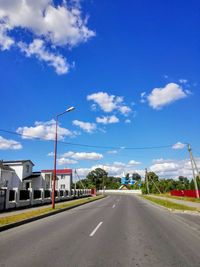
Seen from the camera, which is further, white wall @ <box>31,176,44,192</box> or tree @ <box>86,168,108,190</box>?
tree @ <box>86,168,108,190</box>

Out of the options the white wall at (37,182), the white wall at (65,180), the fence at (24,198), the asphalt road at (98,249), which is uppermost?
the white wall at (65,180)

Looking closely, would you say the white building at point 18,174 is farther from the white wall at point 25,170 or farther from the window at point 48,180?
the window at point 48,180

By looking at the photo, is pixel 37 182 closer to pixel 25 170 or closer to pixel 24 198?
pixel 25 170

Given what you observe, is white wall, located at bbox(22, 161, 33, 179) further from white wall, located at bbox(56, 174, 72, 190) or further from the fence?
the fence

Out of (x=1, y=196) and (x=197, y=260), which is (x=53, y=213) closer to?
(x=1, y=196)

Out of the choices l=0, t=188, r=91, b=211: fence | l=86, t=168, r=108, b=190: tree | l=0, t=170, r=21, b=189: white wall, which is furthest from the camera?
l=86, t=168, r=108, b=190: tree

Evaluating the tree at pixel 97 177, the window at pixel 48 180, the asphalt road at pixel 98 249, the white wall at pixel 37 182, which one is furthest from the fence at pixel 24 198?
the tree at pixel 97 177

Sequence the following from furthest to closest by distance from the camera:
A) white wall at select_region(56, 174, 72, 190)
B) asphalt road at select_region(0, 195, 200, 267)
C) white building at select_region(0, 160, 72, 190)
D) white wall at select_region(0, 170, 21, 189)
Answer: white wall at select_region(56, 174, 72, 190) → white building at select_region(0, 160, 72, 190) → white wall at select_region(0, 170, 21, 189) → asphalt road at select_region(0, 195, 200, 267)

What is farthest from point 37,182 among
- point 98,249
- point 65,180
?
point 98,249

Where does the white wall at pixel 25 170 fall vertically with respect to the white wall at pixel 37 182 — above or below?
above

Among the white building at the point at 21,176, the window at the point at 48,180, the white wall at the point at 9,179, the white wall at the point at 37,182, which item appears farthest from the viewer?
the window at the point at 48,180

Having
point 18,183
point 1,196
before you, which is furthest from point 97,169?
point 1,196

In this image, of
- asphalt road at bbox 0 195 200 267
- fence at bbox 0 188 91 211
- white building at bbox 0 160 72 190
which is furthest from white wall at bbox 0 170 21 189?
asphalt road at bbox 0 195 200 267

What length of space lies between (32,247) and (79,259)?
6.90 ft
